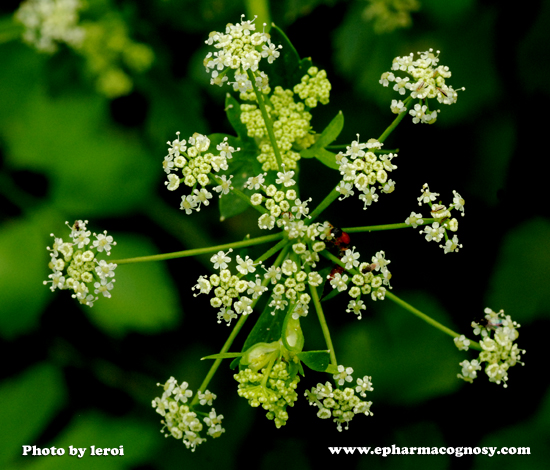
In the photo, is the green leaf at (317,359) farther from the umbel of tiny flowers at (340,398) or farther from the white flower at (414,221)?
the white flower at (414,221)

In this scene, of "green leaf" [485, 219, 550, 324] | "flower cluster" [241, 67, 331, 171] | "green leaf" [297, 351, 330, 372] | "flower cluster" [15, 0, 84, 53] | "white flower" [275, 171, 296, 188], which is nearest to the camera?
"green leaf" [297, 351, 330, 372]

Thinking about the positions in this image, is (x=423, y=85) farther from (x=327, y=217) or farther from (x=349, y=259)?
(x=327, y=217)

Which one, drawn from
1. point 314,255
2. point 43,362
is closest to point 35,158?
point 43,362

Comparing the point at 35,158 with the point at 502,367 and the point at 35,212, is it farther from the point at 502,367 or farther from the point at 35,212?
the point at 502,367

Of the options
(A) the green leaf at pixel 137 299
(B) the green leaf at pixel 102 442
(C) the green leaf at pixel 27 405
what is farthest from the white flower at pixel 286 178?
(C) the green leaf at pixel 27 405

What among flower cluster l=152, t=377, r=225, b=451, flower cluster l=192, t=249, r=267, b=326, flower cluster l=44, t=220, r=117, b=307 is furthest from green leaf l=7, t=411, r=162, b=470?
flower cluster l=192, t=249, r=267, b=326

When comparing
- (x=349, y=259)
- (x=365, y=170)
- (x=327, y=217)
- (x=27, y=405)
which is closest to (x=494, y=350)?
(x=349, y=259)

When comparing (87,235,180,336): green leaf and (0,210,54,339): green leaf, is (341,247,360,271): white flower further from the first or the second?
(0,210,54,339): green leaf
